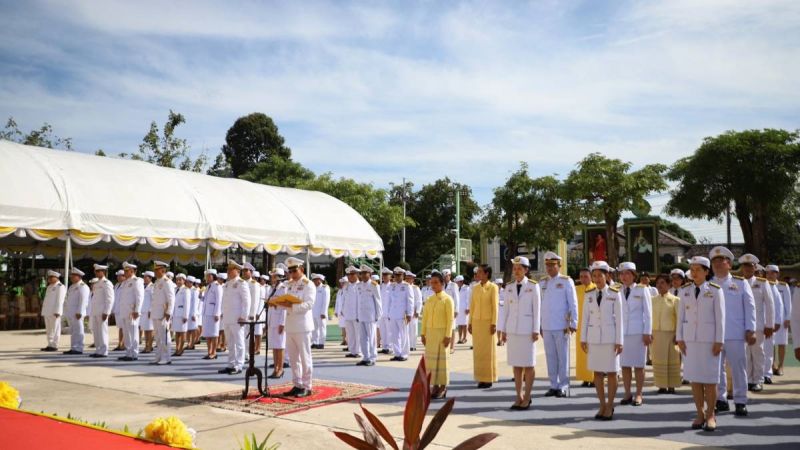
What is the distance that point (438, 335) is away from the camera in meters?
9.34

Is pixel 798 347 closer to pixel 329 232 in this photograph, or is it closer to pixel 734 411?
pixel 734 411

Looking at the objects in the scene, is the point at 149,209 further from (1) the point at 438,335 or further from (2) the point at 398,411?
(2) the point at 398,411

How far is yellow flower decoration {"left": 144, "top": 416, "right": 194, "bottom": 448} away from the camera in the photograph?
3.12 metres

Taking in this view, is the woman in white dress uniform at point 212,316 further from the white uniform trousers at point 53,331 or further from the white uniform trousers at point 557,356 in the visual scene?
the white uniform trousers at point 557,356

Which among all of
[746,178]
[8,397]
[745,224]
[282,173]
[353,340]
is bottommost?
[353,340]

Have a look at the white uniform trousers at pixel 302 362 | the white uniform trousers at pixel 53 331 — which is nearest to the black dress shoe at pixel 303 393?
the white uniform trousers at pixel 302 362

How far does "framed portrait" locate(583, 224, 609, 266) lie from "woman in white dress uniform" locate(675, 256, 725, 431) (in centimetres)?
886

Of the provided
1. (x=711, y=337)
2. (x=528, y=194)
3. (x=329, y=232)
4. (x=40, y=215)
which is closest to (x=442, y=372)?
(x=711, y=337)

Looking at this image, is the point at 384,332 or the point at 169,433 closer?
the point at 169,433

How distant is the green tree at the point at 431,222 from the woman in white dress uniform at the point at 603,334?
4380cm

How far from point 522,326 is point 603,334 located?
50.6 inches

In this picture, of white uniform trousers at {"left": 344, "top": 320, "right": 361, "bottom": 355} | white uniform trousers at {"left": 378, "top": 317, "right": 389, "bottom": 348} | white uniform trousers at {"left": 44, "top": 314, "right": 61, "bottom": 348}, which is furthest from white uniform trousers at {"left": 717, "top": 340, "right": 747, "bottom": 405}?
white uniform trousers at {"left": 44, "top": 314, "right": 61, "bottom": 348}

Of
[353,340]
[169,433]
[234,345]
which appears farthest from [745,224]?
[169,433]

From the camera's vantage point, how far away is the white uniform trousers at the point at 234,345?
11.5m
